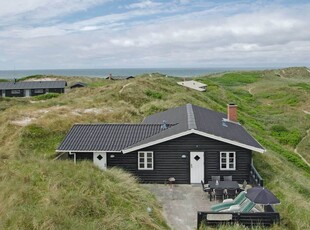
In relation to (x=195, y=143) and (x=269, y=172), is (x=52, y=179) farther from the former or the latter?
(x=269, y=172)

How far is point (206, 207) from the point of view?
1487 cm

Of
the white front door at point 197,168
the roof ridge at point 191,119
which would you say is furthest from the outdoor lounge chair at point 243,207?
the roof ridge at point 191,119

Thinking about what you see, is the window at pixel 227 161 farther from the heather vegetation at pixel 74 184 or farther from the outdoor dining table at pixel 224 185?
the heather vegetation at pixel 74 184

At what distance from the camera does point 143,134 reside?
64.4ft

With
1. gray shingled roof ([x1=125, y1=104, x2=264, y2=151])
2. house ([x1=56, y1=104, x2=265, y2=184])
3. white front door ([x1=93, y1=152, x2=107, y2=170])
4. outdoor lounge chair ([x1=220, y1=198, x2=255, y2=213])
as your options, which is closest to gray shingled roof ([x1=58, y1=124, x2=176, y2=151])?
house ([x1=56, y1=104, x2=265, y2=184])

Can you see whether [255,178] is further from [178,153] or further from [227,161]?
[178,153]

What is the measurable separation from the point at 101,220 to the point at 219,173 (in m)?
8.10

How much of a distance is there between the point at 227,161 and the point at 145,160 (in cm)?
409

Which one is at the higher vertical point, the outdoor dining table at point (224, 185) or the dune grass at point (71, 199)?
the dune grass at point (71, 199)

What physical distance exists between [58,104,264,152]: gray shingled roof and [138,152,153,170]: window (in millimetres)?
595

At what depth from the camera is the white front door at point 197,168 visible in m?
17.9

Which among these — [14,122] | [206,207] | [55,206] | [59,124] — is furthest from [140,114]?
[55,206]

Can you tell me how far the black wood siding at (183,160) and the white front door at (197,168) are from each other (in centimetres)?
20

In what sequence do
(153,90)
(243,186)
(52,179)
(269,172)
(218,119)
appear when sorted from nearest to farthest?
(52,179), (243,186), (269,172), (218,119), (153,90)
